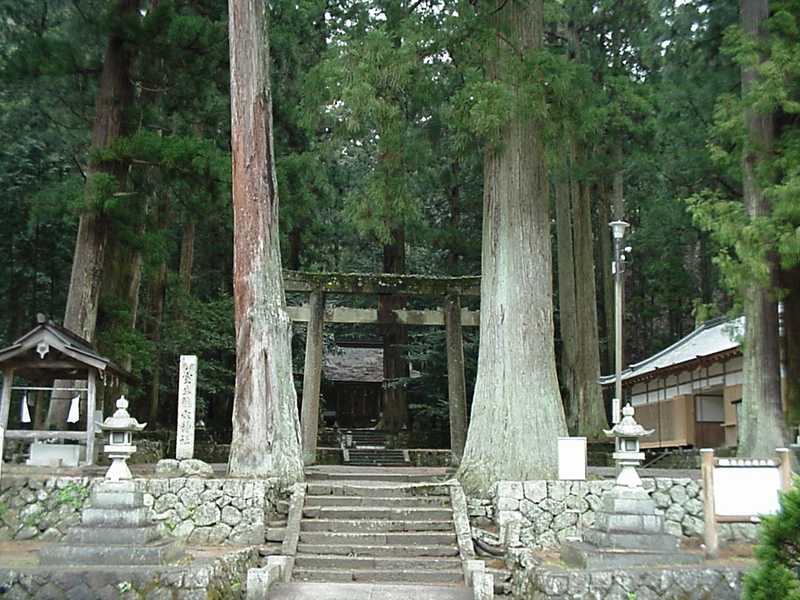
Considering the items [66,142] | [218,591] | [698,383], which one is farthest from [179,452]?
[698,383]

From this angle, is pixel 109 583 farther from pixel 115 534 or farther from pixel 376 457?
pixel 376 457

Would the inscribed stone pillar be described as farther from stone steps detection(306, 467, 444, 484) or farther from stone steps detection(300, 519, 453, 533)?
stone steps detection(300, 519, 453, 533)

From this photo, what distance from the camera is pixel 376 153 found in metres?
14.1

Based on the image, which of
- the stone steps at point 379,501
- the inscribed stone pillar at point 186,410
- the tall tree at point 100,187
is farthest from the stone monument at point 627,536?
the tall tree at point 100,187

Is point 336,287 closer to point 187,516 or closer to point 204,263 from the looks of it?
point 187,516

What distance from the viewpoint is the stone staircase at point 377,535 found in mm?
9805

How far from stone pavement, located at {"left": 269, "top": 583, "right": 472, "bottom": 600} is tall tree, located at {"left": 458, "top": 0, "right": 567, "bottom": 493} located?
8.40 ft

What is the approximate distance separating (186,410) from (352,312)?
490 centimetres

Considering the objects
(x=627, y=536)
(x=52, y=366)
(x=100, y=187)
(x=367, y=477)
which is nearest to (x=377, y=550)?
(x=367, y=477)

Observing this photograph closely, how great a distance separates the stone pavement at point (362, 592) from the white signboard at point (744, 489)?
2.98m

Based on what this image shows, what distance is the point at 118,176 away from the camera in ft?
50.7

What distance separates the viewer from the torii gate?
610 inches

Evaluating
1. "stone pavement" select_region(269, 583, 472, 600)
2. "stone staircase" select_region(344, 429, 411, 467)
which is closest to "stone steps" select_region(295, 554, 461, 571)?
"stone pavement" select_region(269, 583, 472, 600)

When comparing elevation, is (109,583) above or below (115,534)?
below
